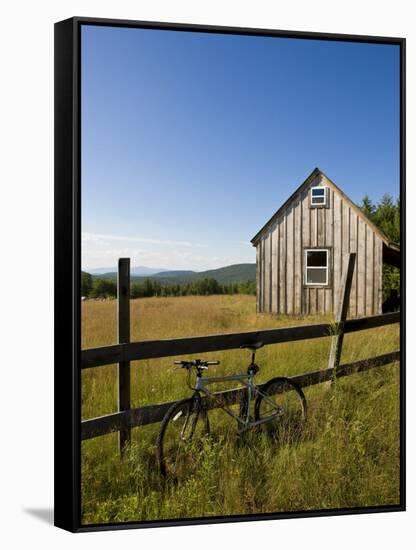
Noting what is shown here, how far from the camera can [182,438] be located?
20.9 feet

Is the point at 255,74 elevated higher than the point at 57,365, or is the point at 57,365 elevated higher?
the point at 255,74

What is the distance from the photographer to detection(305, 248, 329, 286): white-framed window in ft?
22.7

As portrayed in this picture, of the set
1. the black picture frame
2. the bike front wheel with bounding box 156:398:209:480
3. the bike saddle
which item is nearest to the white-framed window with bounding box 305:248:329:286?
the bike saddle

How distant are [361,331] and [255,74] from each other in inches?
85.3

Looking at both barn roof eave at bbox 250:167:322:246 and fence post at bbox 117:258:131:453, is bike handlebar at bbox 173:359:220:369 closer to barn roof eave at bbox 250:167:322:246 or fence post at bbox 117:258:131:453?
fence post at bbox 117:258:131:453

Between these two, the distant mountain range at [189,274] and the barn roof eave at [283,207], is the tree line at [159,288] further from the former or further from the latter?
the barn roof eave at [283,207]

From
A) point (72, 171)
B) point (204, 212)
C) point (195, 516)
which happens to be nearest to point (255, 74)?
point (204, 212)

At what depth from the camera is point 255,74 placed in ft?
21.8

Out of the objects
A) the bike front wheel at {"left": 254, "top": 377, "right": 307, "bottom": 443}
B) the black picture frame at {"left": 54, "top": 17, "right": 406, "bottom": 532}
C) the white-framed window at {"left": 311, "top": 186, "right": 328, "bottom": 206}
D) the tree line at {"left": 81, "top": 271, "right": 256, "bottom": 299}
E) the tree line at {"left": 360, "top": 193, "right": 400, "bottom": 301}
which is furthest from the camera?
the tree line at {"left": 360, "top": 193, "right": 400, "bottom": 301}

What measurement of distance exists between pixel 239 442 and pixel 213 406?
0.32 metres

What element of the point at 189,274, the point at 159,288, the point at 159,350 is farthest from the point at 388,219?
the point at 159,350

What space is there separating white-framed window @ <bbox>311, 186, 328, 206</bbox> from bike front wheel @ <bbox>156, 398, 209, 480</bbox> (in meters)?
1.75

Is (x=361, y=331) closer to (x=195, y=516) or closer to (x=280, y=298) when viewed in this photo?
(x=280, y=298)

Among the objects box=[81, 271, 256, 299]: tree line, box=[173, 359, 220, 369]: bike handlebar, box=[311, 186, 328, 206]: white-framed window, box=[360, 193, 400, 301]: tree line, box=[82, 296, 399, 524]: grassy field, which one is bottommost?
box=[82, 296, 399, 524]: grassy field
